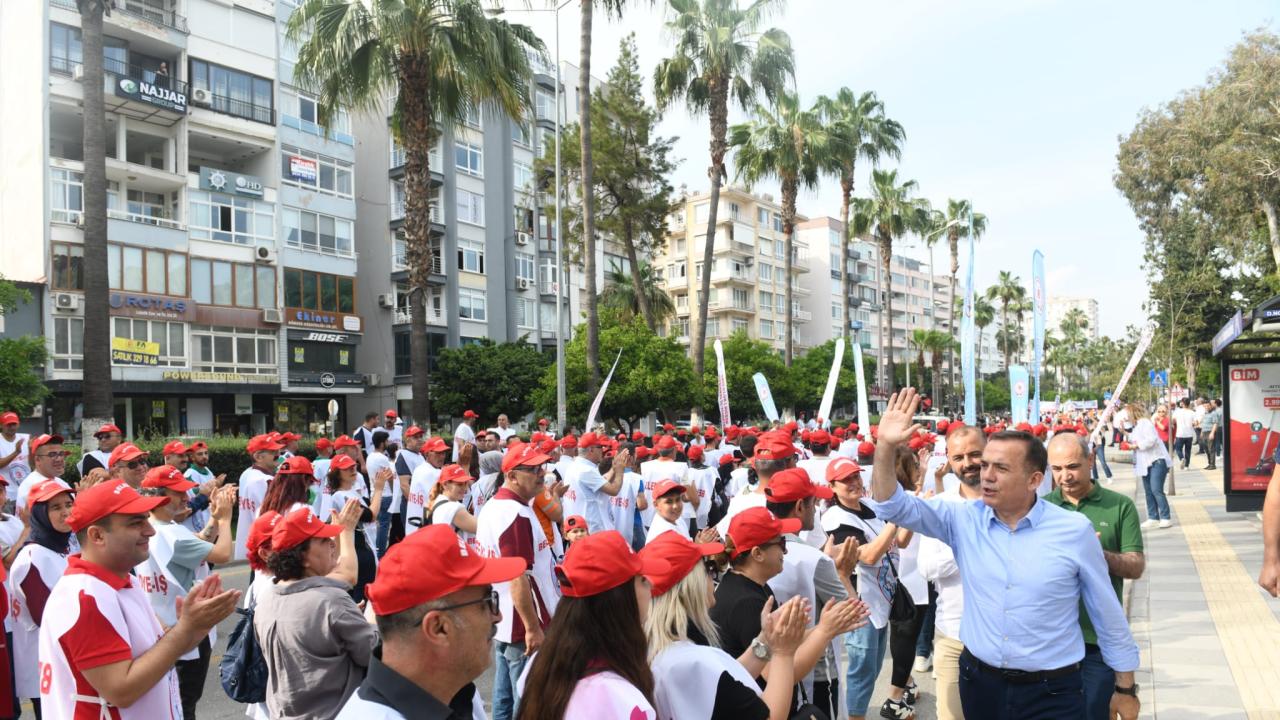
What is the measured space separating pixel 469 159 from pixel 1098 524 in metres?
42.2

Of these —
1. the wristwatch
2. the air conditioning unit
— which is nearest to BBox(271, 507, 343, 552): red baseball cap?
the wristwatch

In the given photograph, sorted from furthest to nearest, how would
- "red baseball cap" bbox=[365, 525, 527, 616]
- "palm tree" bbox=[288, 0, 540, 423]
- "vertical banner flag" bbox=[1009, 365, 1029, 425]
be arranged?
"palm tree" bbox=[288, 0, 540, 423], "vertical banner flag" bbox=[1009, 365, 1029, 425], "red baseball cap" bbox=[365, 525, 527, 616]

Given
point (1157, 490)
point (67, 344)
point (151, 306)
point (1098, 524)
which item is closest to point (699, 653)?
point (1098, 524)

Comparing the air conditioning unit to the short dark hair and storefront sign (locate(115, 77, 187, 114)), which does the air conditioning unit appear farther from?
the short dark hair

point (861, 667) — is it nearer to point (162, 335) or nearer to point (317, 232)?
point (162, 335)

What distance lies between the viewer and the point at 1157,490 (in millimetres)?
13633

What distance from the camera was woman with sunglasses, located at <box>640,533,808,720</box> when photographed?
2.59m

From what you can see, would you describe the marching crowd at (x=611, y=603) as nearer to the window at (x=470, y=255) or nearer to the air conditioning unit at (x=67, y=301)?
the air conditioning unit at (x=67, y=301)

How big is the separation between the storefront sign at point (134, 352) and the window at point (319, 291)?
5718 mm

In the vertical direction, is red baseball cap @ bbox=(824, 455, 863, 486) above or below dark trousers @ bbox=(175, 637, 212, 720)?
above

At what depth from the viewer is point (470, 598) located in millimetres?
2197

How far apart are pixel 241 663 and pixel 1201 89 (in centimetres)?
3066

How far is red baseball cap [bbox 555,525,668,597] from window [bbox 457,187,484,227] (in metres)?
41.9

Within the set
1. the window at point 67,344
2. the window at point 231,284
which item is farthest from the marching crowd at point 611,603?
the window at point 231,284
